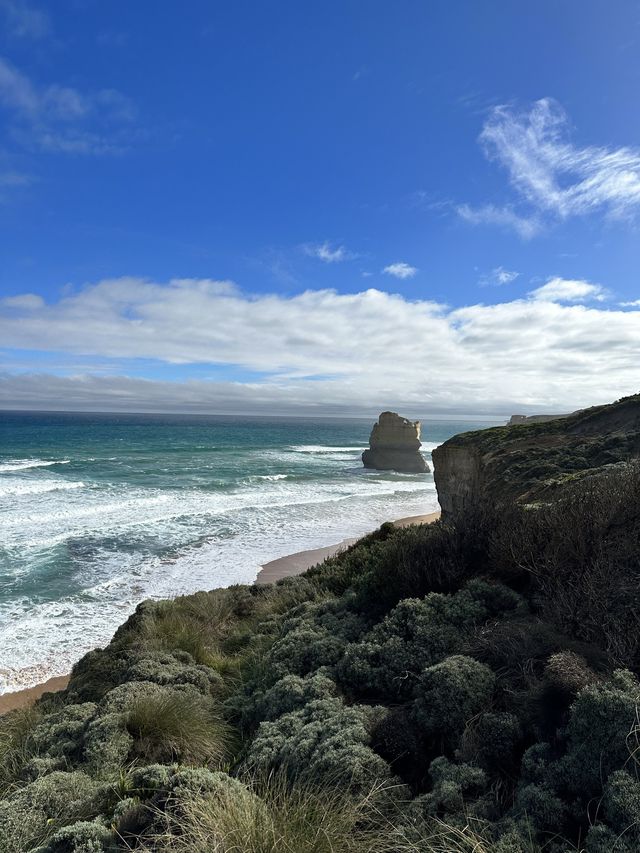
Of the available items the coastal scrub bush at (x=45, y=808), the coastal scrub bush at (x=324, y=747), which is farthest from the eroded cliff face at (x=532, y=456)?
the coastal scrub bush at (x=45, y=808)

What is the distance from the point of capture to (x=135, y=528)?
2084 centimetres

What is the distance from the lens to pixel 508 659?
389 cm

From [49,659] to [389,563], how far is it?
8.12 meters

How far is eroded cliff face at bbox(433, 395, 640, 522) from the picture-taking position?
9.83 m

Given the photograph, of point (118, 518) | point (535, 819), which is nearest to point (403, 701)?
point (535, 819)

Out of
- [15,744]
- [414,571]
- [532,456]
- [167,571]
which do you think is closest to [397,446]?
[167,571]

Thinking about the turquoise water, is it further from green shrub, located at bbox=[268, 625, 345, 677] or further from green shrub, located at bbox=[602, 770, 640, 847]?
green shrub, located at bbox=[602, 770, 640, 847]

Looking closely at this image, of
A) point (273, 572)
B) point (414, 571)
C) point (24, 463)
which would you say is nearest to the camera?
point (414, 571)

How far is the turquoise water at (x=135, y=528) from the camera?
39.2 feet

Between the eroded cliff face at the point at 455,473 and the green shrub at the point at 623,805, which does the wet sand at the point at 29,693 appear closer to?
the green shrub at the point at 623,805

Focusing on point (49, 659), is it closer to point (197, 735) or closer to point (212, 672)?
point (212, 672)

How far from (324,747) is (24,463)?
157ft

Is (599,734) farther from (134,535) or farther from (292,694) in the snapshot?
(134,535)

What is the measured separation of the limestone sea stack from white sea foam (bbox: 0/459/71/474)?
28.6m
